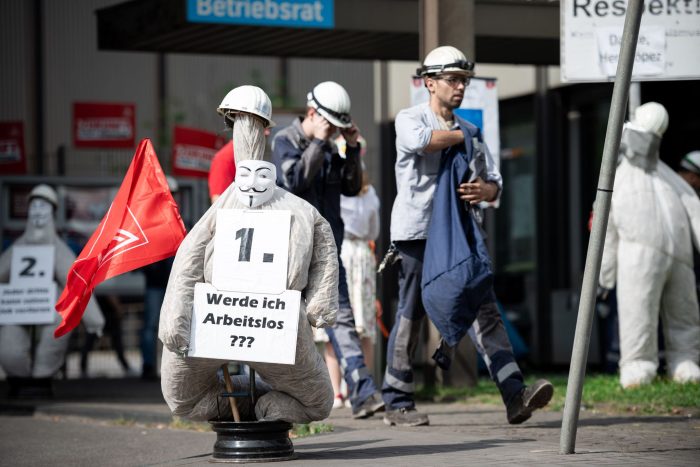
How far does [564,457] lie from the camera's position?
20.5ft

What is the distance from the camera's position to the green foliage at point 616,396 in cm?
887

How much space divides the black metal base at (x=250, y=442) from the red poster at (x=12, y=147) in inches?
504

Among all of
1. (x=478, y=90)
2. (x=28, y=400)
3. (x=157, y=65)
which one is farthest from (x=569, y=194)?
(x=157, y=65)

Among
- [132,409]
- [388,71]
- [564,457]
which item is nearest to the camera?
[564,457]

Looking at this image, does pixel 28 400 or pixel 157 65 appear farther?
pixel 157 65

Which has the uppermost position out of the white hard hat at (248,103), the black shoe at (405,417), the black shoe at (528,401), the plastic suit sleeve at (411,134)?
the white hard hat at (248,103)

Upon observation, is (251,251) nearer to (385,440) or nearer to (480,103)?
(385,440)

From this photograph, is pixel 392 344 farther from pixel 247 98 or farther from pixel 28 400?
pixel 28 400

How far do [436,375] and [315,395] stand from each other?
14.0 ft

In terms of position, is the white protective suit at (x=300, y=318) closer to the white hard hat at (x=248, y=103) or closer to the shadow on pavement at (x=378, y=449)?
the white hard hat at (x=248, y=103)

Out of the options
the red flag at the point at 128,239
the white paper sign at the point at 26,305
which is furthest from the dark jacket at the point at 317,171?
the white paper sign at the point at 26,305

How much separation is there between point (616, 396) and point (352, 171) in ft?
7.95

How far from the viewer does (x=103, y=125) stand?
67.9 ft

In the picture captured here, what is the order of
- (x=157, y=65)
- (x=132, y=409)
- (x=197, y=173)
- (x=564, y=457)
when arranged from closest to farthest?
(x=564, y=457) < (x=132, y=409) < (x=197, y=173) < (x=157, y=65)
